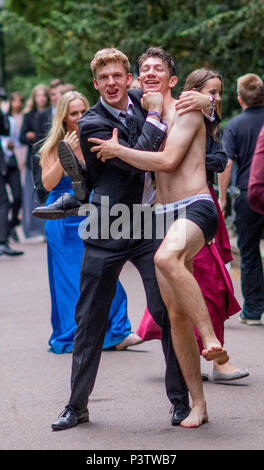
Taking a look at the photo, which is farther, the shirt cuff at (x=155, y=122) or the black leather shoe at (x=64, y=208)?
the black leather shoe at (x=64, y=208)

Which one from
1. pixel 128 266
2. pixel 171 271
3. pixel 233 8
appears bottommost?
pixel 128 266

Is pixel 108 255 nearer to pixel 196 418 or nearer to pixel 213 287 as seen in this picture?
pixel 196 418

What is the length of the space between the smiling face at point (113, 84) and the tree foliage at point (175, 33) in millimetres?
6842

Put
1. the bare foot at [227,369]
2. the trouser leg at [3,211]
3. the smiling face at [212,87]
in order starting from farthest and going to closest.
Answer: the trouser leg at [3,211], the smiling face at [212,87], the bare foot at [227,369]

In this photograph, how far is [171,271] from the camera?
506cm

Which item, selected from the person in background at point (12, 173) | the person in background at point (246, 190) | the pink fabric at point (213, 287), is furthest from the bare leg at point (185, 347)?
the person in background at point (12, 173)

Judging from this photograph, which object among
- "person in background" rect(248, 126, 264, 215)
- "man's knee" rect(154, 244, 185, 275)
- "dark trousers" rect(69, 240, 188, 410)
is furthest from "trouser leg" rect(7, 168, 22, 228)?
"person in background" rect(248, 126, 264, 215)

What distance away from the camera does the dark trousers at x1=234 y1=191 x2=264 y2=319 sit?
854 centimetres

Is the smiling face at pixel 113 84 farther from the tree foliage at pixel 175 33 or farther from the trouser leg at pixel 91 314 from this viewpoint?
the tree foliage at pixel 175 33

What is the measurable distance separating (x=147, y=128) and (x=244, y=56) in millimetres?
8153

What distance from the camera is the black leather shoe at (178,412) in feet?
17.6
